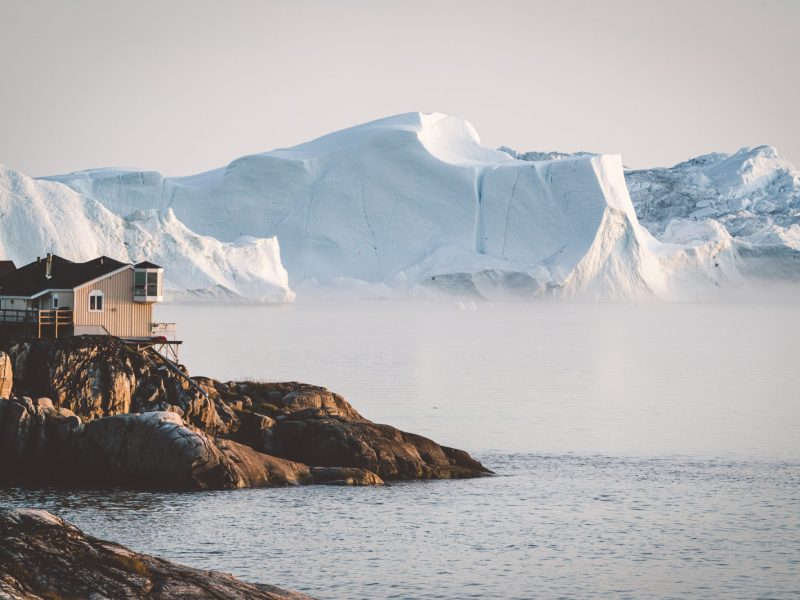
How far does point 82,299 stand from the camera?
2939 cm

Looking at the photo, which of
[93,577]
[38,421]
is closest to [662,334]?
[38,421]

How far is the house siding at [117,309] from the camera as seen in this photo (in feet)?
96.5

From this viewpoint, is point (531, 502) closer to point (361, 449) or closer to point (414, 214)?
point (361, 449)

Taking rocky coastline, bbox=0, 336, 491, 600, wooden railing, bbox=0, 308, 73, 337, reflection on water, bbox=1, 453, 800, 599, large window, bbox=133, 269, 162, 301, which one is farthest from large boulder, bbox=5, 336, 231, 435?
large window, bbox=133, 269, 162, 301

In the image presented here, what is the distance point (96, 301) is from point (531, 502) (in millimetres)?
13346

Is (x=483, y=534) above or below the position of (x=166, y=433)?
below

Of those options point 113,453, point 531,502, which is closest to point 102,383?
point 113,453

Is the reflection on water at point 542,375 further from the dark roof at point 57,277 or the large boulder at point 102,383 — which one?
the dark roof at point 57,277

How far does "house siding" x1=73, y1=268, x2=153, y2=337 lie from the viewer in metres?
29.4

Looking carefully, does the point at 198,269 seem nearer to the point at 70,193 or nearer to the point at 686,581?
the point at 70,193

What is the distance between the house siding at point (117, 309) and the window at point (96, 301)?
0.08 meters

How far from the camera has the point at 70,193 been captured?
75938mm

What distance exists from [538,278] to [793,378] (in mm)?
53035

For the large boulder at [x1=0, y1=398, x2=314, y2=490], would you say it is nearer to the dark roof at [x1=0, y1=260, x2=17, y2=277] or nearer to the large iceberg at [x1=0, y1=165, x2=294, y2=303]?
the dark roof at [x1=0, y1=260, x2=17, y2=277]
